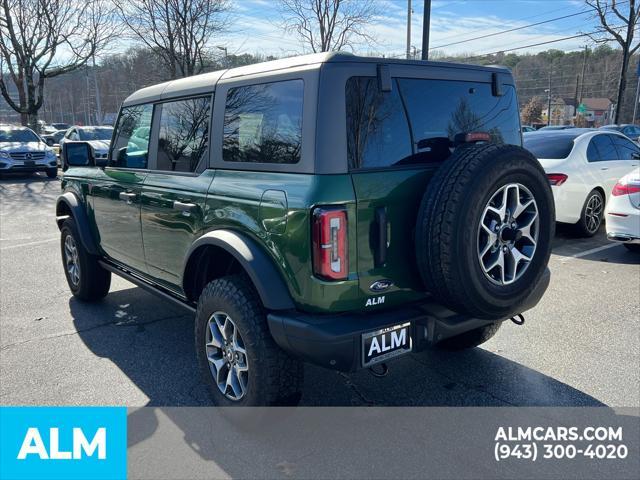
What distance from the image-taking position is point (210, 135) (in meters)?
3.31

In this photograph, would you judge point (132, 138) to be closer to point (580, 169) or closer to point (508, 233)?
point (508, 233)

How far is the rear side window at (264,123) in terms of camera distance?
2734 millimetres

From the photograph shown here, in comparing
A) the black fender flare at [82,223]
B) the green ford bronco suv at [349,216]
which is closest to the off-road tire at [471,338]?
the green ford bronco suv at [349,216]

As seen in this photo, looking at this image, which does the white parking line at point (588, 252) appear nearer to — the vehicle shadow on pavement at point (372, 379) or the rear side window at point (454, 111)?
the vehicle shadow on pavement at point (372, 379)

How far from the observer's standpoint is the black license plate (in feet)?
8.42

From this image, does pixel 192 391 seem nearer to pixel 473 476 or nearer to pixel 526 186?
pixel 473 476

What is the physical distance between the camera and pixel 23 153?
1633cm

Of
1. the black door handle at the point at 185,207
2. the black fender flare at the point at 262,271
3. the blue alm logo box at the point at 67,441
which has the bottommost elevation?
the blue alm logo box at the point at 67,441

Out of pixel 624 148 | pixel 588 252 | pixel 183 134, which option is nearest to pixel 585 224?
pixel 588 252

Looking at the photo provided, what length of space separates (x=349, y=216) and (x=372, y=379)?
1526mm

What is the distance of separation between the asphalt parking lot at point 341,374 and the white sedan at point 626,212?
0.66m

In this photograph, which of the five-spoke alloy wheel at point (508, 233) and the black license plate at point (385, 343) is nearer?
the black license plate at point (385, 343)

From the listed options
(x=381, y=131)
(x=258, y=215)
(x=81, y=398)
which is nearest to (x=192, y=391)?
(x=81, y=398)

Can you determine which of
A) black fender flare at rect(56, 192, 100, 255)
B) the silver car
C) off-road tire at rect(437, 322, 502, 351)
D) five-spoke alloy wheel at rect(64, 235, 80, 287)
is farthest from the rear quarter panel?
the silver car
